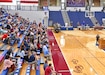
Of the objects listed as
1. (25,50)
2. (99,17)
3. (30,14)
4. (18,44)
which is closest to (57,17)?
(30,14)

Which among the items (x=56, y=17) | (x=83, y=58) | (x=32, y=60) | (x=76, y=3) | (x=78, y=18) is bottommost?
(x=83, y=58)

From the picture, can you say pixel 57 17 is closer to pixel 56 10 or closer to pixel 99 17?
pixel 56 10

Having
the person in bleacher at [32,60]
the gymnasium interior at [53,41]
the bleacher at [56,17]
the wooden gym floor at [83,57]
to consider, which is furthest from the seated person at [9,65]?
the bleacher at [56,17]

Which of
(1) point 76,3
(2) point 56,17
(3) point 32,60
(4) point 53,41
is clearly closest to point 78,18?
(2) point 56,17

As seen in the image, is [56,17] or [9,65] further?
[56,17]

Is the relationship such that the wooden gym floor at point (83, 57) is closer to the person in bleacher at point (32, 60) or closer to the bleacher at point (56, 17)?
the person in bleacher at point (32, 60)

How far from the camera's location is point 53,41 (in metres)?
21.6

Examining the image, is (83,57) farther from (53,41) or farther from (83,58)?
(53,41)

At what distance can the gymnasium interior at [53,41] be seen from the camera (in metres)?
12.1

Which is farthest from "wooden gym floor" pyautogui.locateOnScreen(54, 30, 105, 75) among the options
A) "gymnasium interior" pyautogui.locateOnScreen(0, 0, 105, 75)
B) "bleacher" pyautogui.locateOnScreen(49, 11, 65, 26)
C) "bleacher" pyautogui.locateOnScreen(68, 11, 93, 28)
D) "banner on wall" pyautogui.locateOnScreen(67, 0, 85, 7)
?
"banner on wall" pyautogui.locateOnScreen(67, 0, 85, 7)

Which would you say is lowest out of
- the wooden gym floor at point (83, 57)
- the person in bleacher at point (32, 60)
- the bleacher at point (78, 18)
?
the wooden gym floor at point (83, 57)

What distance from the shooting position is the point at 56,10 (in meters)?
36.8

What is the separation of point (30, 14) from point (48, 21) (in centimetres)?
275

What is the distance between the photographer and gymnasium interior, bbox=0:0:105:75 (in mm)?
12117
